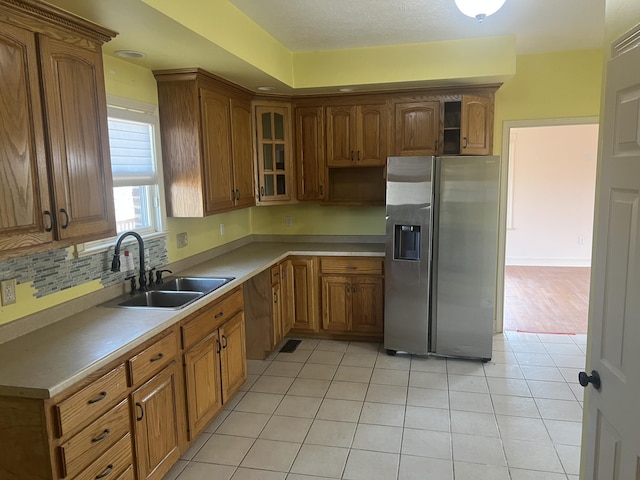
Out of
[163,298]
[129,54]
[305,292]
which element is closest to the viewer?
[129,54]

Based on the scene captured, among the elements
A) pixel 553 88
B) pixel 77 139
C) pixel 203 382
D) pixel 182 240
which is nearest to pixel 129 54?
pixel 77 139

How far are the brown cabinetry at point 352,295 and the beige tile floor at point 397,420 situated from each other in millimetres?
295

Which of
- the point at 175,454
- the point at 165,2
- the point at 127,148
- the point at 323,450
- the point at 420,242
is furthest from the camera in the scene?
the point at 420,242

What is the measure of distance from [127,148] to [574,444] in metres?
3.21

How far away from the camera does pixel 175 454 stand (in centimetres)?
241

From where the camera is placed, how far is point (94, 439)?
70.9 inches

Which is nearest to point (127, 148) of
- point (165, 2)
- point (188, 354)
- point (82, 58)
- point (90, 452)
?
point (82, 58)

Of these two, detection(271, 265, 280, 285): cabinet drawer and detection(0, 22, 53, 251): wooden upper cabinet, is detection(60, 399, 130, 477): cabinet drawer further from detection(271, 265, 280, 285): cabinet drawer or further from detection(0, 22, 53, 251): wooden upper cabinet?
detection(271, 265, 280, 285): cabinet drawer

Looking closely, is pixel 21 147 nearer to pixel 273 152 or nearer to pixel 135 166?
pixel 135 166

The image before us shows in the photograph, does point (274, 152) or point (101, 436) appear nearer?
point (101, 436)

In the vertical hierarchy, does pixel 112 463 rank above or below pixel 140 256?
below

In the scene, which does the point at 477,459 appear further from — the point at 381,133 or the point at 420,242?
the point at 381,133

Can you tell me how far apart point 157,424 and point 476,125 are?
3273mm

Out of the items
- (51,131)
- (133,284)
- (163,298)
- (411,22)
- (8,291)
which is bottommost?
(163,298)
